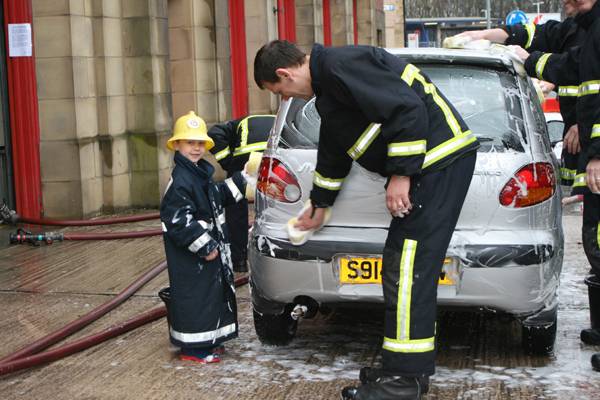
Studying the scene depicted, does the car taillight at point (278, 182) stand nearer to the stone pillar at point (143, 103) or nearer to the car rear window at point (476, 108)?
the car rear window at point (476, 108)

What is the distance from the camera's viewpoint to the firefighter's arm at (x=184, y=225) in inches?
222

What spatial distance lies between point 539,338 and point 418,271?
1132mm

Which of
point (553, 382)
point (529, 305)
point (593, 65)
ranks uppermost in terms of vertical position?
point (593, 65)

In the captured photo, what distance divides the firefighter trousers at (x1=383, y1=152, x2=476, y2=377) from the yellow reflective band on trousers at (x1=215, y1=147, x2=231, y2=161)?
3407mm

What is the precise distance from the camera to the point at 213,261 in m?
5.80

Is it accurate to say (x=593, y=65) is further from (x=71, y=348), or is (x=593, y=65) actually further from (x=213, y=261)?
(x=71, y=348)

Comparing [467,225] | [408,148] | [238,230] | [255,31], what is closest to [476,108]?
[467,225]

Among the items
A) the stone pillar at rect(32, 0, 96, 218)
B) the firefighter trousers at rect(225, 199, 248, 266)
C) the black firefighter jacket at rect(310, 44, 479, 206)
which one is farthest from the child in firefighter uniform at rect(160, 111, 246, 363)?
the stone pillar at rect(32, 0, 96, 218)

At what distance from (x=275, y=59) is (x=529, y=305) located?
1806mm

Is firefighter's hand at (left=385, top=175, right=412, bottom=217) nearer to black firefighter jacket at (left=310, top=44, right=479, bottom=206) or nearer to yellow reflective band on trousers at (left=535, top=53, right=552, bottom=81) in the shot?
black firefighter jacket at (left=310, top=44, right=479, bottom=206)

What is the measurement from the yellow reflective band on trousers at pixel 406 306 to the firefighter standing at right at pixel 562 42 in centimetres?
175

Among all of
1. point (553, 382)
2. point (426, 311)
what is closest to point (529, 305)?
point (553, 382)

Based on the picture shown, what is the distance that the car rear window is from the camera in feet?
18.5

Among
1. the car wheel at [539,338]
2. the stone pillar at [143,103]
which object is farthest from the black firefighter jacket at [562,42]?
the stone pillar at [143,103]
